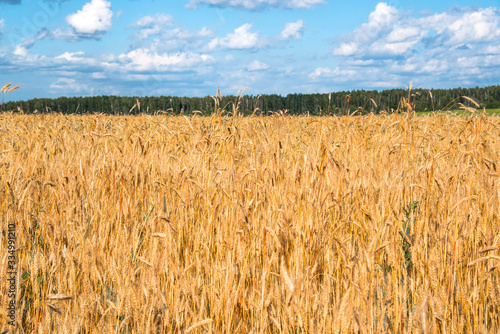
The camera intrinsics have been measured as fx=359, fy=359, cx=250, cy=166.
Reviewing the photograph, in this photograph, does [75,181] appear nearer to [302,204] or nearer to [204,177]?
[204,177]

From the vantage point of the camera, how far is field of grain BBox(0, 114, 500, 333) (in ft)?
4.55

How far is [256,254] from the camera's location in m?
2.00

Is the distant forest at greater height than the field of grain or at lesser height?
greater

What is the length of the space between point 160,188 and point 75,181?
25.7 inches

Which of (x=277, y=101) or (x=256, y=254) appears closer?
(x=256, y=254)

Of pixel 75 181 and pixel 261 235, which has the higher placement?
pixel 75 181

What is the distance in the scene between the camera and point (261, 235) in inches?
80.1

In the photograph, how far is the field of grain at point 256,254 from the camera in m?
1.39

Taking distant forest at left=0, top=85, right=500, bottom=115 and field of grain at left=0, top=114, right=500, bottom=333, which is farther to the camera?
distant forest at left=0, top=85, right=500, bottom=115

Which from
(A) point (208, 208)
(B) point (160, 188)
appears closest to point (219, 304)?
(A) point (208, 208)

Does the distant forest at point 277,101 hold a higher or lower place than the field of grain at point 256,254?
higher

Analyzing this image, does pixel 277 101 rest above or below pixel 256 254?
above

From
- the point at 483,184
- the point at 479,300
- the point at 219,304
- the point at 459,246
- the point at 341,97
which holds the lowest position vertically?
the point at 479,300

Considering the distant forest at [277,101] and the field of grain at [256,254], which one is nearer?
the field of grain at [256,254]
